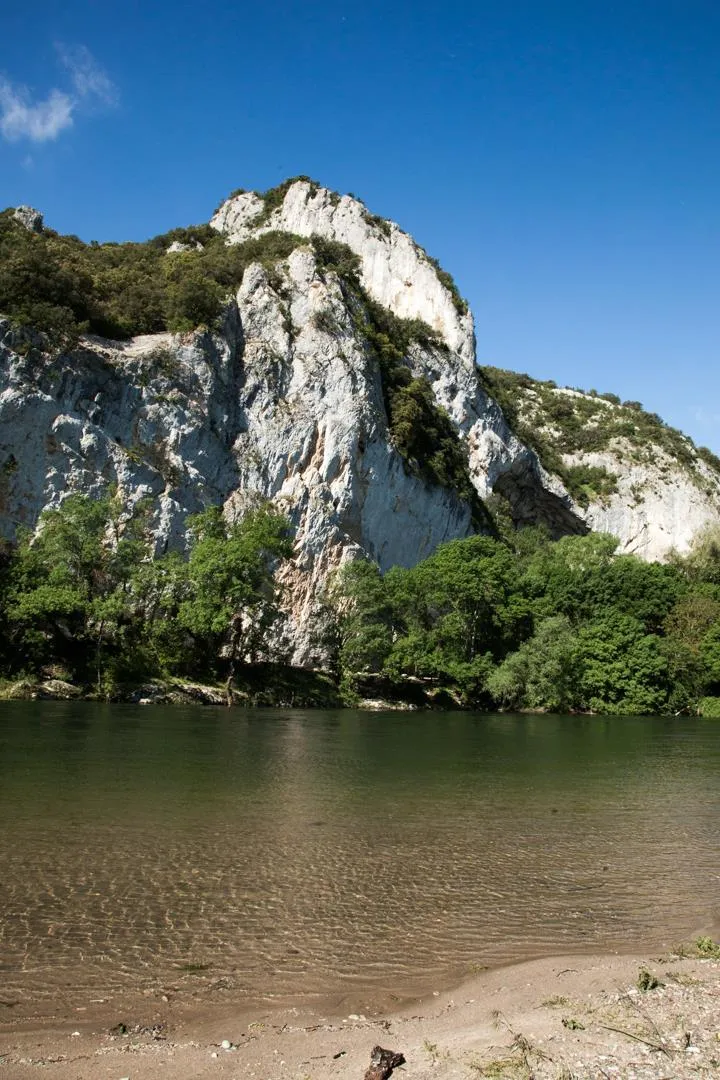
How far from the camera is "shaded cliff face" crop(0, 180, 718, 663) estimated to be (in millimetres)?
51188

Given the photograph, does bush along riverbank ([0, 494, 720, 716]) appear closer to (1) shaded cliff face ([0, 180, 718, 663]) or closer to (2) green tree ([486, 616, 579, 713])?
(2) green tree ([486, 616, 579, 713])

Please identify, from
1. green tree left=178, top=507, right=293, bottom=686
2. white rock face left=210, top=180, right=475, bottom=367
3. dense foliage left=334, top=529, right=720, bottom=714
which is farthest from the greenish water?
white rock face left=210, top=180, right=475, bottom=367

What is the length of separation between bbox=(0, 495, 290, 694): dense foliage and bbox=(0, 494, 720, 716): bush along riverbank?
0.11 m

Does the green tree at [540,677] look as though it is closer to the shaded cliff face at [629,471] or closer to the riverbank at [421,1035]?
the riverbank at [421,1035]

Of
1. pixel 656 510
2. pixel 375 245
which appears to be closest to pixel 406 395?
pixel 375 245

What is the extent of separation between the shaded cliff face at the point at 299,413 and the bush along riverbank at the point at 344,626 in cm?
350

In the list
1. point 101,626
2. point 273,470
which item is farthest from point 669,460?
point 101,626

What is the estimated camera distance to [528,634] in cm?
5806

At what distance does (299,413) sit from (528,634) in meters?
26.8

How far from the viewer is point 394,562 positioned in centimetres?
6862

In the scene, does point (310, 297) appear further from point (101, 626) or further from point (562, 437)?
point (562, 437)

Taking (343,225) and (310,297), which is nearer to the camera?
(310,297)

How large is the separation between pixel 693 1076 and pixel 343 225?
3834 inches

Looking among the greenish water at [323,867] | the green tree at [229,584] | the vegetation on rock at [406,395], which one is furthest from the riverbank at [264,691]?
the vegetation on rock at [406,395]
